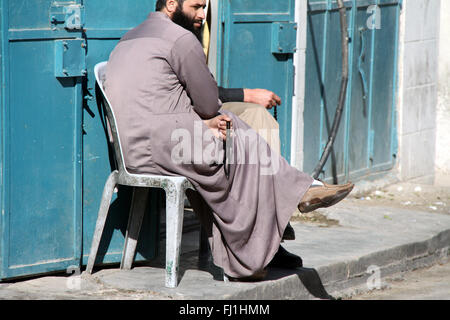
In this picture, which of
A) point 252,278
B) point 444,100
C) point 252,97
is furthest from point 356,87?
point 252,278

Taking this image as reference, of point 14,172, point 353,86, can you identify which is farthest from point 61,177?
point 353,86

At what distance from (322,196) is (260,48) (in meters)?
1.73

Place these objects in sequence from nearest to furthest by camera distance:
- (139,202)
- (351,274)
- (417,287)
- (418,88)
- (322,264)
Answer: (139,202)
(322,264)
(351,274)
(417,287)
(418,88)

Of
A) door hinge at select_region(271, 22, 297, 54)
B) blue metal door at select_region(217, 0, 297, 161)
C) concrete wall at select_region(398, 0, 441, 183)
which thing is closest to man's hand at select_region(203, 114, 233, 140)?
blue metal door at select_region(217, 0, 297, 161)

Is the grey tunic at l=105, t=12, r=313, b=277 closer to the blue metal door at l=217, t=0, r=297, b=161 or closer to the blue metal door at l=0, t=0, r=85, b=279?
the blue metal door at l=0, t=0, r=85, b=279

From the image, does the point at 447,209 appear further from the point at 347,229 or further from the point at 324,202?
the point at 324,202

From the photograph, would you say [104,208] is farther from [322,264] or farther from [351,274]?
[351,274]

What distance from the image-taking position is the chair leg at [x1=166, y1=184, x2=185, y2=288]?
13.8ft

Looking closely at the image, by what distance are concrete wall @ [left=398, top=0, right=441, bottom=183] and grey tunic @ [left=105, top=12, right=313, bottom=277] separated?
14.0 ft

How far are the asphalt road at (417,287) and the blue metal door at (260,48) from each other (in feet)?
3.64

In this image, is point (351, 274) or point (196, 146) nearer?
point (196, 146)

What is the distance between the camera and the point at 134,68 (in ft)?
13.9

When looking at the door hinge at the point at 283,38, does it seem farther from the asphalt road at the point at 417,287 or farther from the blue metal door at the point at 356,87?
the asphalt road at the point at 417,287

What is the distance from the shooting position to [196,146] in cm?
423
